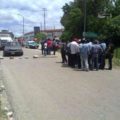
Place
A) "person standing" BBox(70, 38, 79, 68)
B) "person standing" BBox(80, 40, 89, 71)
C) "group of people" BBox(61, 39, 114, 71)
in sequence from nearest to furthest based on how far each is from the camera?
"person standing" BBox(80, 40, 89, 71), "group of people" BBox(61, 39, 114, 71), "person standing" BBox(70, 38, 79, 68)

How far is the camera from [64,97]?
49.7 feet

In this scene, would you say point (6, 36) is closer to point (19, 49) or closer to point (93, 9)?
point (93, 9)

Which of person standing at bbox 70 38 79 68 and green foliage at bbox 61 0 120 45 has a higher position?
green foliage at bbox 61 0 120 45

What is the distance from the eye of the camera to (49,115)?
11758 millimetres

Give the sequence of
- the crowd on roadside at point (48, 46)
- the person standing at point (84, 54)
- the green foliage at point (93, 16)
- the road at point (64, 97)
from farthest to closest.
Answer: the green foliage at point (93, 16), the crowd on roadside at point (48, 46), the person standing at point (84, 54), the road at point (64, 97)

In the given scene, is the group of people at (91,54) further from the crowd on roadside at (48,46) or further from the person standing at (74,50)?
the crowd on roadside at (48,46)

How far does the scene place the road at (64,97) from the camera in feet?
39.0

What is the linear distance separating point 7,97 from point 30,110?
121 inches

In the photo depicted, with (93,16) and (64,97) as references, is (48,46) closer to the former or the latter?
(64,97)

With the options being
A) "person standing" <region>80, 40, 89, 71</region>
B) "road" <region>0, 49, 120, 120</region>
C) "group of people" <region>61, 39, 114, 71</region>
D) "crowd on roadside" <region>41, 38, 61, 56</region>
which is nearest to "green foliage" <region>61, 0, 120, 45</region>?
"crowd on roadside" <region>41, 38, 61, 56</region>

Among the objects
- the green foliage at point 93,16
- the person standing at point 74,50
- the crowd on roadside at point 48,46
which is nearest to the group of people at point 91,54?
the person standing at point 74,50

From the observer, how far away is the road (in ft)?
39.0

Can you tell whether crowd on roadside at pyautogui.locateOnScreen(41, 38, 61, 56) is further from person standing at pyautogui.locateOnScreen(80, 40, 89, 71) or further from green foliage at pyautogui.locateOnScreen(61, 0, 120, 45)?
green foliage at pyautogui.locateOnScreen(61, 0, 120, 45)

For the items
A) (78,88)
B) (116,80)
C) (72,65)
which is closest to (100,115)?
(78,88)
